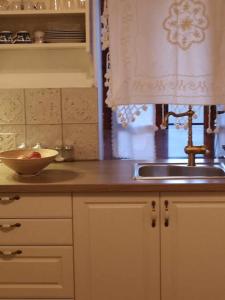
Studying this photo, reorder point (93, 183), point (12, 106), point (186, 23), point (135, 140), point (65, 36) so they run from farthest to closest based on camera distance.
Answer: point (135, 140)
point (12, 106)
point (65, 36)
point (186, 23)
point (93, 183)

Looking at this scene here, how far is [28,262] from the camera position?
2.21m

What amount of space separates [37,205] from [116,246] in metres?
0.41

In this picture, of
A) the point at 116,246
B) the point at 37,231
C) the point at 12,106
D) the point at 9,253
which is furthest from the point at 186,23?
the point at 9,253

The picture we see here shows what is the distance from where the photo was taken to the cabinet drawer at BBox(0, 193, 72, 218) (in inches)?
85.6

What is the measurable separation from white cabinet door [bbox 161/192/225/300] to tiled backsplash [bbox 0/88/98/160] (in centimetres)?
79

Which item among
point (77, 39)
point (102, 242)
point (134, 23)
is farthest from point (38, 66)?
point (102, 242)

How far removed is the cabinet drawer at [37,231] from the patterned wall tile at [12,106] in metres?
0.74

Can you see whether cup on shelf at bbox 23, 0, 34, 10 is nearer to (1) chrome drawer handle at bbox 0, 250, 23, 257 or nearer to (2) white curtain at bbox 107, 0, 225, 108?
(2) white curtain at bbox 107, 0, 225, 108

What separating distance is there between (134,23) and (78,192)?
98 centimetres

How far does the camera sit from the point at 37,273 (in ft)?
7.27

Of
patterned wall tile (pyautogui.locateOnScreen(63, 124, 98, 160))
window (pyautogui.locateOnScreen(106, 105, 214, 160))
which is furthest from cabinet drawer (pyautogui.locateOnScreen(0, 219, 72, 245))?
window (pyautogui.locateOnScreen(106, 105, 214, 160))

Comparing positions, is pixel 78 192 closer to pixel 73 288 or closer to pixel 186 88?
pixel 73 288

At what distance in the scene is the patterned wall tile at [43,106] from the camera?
2713mm

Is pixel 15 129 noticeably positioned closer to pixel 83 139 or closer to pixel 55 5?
pixel 83 139
